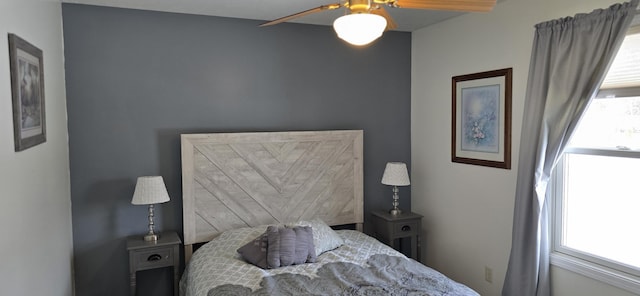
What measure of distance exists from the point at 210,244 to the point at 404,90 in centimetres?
226

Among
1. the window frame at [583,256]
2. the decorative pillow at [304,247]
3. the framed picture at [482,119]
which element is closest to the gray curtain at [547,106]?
the window frame at [583,256]

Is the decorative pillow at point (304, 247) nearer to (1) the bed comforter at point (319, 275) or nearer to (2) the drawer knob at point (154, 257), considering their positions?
(1) the bed comforter at point (319, 275)

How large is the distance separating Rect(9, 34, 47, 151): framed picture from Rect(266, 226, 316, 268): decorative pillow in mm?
1493

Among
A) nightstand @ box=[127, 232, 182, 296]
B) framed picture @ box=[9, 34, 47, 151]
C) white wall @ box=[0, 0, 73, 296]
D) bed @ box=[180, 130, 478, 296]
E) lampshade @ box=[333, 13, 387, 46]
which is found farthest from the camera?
nightstand @ box=[127, 232, 182, 296]

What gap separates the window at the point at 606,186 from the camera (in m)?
2.34

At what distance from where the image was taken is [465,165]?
3.47m

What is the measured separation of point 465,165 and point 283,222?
1593 millimetres

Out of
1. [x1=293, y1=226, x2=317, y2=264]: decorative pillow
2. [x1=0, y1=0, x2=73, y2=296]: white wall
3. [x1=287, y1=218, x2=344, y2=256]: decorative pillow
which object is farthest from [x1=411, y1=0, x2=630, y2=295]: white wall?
[x1=0, y1=0, x2=73, y2=296]: white wall

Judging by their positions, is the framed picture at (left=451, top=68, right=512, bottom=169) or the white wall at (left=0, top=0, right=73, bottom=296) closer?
the white wall at (left=0, top=0, right=73, bottom=296)

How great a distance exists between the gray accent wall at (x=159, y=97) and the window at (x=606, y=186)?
1876 mm

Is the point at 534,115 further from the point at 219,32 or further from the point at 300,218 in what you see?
the point at 219,32

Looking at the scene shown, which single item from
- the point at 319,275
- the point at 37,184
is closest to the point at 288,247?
the point at 319,275

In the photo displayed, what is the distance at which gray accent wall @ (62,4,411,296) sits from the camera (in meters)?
3.08

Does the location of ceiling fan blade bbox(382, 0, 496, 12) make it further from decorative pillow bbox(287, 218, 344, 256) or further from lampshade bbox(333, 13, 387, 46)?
decorative pillow bbox(287, 218, 344, 256)
